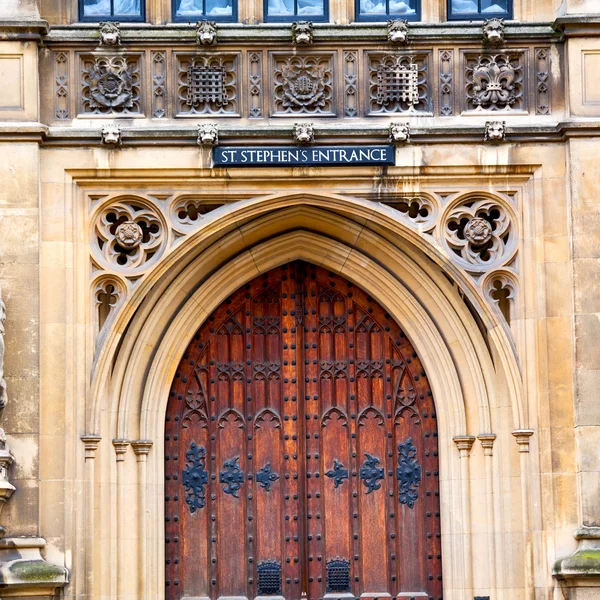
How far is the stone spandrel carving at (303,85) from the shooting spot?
14.5 meters

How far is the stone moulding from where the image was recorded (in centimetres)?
1340

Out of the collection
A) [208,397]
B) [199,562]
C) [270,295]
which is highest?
[270,295]

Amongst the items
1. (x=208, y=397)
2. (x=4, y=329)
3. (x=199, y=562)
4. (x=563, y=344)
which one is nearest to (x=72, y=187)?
(x=4, y=329)

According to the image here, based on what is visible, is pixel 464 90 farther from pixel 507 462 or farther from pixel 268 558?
pixel 268 558

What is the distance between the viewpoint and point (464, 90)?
571 inches

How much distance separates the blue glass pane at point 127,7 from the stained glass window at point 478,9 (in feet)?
9.70

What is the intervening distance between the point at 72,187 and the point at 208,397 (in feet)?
7.84

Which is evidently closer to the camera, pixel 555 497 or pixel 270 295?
pixel 555 497

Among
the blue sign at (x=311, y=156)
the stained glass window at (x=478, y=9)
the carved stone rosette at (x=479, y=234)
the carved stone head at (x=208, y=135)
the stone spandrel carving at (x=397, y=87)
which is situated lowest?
the carved stone rosette at (x=479, y=234)

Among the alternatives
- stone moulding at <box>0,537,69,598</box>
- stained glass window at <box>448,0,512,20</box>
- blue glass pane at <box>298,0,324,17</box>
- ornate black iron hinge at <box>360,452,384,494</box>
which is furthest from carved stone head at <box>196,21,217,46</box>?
stone moulding at <box>0,537,69,598</box>

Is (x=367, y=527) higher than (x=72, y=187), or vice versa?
(x=72, y=187)

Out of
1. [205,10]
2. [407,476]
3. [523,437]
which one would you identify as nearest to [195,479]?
[407,476]

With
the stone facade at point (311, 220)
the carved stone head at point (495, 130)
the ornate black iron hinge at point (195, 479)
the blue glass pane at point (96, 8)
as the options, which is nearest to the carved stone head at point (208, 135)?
the stone facade at point (311, 220)

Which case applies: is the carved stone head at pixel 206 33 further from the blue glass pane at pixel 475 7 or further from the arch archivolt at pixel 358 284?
the blue glass pane at pixel 475 7
